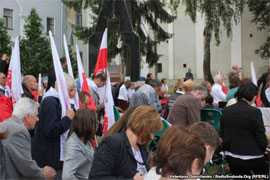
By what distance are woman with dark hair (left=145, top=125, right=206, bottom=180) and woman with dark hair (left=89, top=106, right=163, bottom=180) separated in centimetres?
49

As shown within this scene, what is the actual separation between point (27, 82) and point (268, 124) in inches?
159

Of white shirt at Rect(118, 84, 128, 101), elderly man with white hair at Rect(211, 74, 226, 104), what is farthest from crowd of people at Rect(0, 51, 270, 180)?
white shirt at Rect(118, 84, 128, 101)

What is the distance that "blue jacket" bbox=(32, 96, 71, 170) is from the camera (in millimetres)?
3984

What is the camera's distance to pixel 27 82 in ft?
21.1

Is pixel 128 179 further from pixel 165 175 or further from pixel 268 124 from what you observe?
pixel 268 124

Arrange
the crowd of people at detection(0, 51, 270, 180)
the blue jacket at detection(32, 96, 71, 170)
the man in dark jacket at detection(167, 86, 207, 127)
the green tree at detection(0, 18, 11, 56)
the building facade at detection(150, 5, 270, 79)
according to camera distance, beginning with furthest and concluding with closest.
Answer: the building facade at detection(150, 5, 270, 79) → the green tree at detection(0, 18, 11, 56) → the man in dark jacket at detection(167, 86, 207, 127) → the blue jacket at detection(32, 96, 71, 170) → the crowd of people at detection(0, 51, 270, 180)

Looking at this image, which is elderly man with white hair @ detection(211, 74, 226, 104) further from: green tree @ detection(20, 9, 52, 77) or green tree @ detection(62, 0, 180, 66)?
green tree @ detection(20, 9, 52, 77)

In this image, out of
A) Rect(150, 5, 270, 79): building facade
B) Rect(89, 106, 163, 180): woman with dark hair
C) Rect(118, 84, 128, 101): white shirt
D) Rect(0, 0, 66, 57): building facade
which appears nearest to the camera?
Rect(89, 106, 163, 180): woman with dark hair

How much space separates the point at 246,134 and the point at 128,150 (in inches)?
82.5

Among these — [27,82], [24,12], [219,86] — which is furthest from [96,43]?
[24,12]

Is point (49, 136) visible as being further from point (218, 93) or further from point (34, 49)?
point (34, 49)

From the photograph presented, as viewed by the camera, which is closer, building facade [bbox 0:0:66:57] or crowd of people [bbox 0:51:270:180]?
crowd of people [bbox 0:51:270:180]

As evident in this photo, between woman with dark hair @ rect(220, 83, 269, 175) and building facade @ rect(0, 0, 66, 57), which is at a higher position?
building facade @ rect(0, 0, 66, 57)

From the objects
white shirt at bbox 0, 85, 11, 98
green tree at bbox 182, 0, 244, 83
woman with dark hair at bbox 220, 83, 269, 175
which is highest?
green tree at bbox 182, 0, 244, 83
